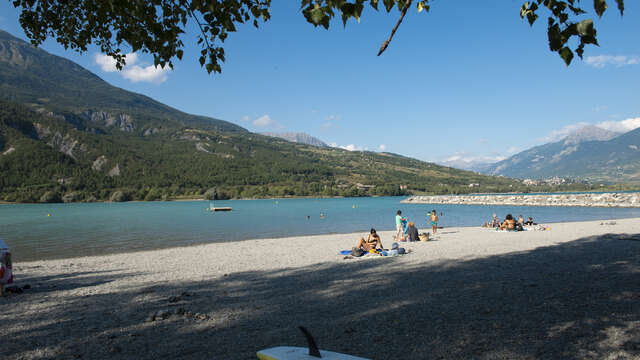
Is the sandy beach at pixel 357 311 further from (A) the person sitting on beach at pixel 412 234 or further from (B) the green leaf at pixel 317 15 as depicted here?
(A) the person sitting on beach at pixel 412 234

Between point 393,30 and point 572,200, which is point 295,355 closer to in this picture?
point 393,30

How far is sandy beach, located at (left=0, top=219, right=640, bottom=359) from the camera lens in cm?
521

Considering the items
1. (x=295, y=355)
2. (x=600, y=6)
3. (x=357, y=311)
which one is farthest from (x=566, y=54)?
(x=357, y=311)

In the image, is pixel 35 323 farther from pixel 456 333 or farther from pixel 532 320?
pixel 532 320

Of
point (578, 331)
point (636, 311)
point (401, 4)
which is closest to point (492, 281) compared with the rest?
point (636, 311)

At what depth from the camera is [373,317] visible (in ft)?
21.6

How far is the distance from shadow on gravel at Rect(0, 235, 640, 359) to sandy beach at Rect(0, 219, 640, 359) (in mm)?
29

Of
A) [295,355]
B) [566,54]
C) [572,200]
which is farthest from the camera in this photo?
[572,200]

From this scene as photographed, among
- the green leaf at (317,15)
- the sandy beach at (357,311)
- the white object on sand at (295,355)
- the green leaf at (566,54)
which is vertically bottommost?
the sandy beach at (357,311)

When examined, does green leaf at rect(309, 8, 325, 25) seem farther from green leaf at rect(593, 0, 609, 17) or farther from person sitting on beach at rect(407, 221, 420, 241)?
person sitting on beach at rect(407, 221, 420, 241)

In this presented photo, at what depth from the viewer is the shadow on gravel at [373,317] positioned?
5148 mm

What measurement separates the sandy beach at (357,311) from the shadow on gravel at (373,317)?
1.2 inches

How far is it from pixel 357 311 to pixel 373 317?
0.52 metres

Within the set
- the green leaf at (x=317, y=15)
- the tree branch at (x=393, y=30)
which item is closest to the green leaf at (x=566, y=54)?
the tree branch at (x=393, y=30)
